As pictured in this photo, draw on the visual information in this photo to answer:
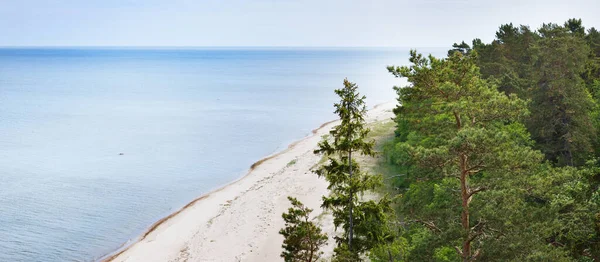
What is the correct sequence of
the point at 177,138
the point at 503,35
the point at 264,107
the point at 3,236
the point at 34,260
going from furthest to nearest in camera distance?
1. the point at 264,107
2. the point at 177,138
3. the point at 503,35
4. the point at 3,236
5. the point at 34,260

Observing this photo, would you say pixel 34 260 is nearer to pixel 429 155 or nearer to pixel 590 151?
pixel 429 155

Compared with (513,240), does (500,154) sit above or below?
above

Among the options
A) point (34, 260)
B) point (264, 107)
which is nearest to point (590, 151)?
point (34, 260)

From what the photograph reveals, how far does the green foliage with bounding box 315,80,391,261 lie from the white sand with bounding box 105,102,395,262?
9938 mm

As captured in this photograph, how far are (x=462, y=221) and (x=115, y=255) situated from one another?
2501 cm

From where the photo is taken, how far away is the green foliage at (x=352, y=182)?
56.7 ft

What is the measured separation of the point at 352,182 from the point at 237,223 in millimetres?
20035

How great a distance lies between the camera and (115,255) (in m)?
32.9

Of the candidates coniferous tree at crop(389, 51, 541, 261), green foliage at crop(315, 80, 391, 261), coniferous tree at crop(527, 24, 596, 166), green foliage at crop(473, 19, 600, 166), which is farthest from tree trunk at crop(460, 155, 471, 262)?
coniferous tree at crop(527, 24, 596, 166)

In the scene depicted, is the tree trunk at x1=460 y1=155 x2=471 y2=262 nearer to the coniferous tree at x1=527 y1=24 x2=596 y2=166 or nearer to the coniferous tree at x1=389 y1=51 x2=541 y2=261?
the coniferous tree at x1=389 y1=51 x2=541 y2=261

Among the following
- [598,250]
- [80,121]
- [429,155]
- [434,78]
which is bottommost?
[80,121]

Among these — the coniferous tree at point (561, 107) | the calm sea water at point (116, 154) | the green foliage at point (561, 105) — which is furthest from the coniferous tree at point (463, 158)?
the calm sea water at point (116, 154)

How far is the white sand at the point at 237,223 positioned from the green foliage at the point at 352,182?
994 cm

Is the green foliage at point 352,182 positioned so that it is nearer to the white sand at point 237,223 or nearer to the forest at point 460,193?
the forest at point 460,193
